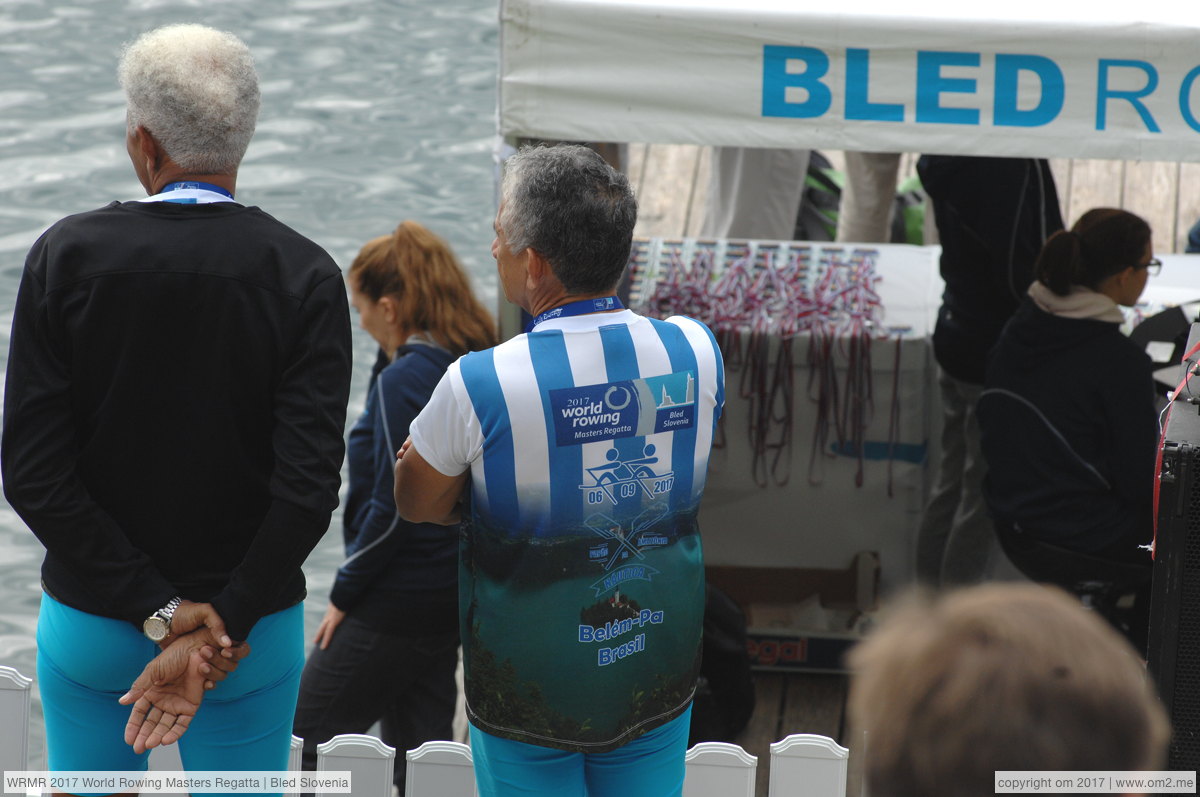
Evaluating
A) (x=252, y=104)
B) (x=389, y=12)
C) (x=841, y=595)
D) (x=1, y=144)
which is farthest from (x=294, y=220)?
(x=252, y=104)

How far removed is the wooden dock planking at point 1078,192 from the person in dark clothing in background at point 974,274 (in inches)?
139

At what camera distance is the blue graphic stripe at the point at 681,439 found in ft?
6.92

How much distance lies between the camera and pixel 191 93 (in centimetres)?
202

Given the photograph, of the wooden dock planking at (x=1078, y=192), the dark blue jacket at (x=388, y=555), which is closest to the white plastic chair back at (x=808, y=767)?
the dark blue jacket at (x=388, y=555)

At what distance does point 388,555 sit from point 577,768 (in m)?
1.17

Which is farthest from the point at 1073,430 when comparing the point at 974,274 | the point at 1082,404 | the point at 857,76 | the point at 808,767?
the point at 808,767

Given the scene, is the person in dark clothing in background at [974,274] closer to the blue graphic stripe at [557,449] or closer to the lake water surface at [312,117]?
the blue graphic stripe at [557,449]

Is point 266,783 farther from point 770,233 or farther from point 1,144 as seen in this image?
point 1,144

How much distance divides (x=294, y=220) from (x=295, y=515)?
896cm

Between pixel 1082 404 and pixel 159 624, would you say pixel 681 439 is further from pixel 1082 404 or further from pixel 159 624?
pixel 1082 404

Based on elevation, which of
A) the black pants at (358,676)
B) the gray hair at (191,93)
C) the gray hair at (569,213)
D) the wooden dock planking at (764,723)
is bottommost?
the wooden dock planking at (764,723)

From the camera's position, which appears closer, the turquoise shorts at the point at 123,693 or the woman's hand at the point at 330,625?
the turquoise shorts at the point at 123,693

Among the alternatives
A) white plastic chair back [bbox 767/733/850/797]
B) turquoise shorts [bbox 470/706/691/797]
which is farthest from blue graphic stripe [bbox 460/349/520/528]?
white plastic chair back [bbox 767/733/850/797]

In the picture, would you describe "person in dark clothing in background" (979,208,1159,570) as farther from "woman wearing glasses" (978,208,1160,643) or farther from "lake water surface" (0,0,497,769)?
"lake water surface" (0,0,497,769)
